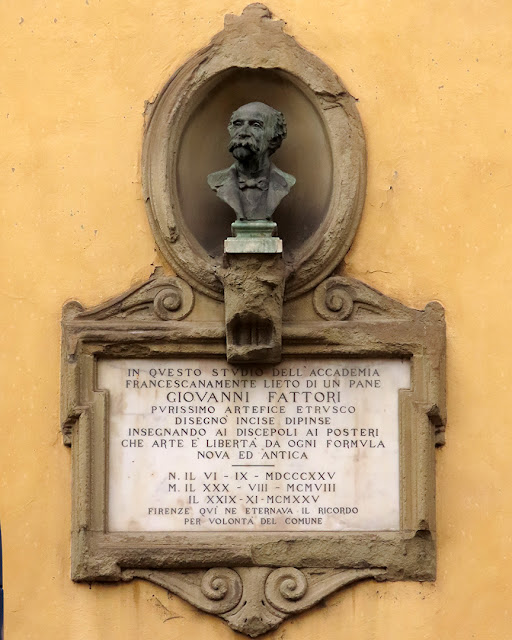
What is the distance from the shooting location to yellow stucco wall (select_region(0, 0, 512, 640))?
325 inches

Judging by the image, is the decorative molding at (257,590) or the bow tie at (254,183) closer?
the decorative molding at (257,590)

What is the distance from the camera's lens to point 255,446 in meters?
8.33

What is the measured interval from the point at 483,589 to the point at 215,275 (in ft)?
6.29

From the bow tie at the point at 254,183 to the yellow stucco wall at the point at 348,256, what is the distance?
0.52 metres

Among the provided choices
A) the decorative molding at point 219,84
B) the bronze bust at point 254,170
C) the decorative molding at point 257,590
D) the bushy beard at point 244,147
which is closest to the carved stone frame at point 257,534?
the decorative molding at point 257,590

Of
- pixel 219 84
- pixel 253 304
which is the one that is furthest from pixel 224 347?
pixel 219 84

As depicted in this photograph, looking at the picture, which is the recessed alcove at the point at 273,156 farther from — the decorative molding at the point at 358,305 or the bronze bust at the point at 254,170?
the decorative molding at the point at 358,305

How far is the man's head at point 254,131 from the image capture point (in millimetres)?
8242

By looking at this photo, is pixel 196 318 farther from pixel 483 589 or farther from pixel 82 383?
pixel 483 589

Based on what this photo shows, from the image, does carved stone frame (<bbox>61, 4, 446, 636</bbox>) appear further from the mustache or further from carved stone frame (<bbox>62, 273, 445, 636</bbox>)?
the mustache

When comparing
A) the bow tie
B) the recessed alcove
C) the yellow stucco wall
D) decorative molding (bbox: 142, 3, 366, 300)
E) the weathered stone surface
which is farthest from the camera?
the recessed alcove

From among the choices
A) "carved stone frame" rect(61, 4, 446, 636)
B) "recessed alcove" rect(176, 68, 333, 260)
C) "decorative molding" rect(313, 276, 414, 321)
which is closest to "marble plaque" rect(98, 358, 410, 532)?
"carved stone frame" rect(61, 4, 446, 636)

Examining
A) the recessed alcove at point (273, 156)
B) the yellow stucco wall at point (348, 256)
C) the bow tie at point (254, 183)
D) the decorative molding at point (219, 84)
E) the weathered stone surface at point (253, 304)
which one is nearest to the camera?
the weathered stone surface at point (253, 304)

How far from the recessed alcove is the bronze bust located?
24cm
